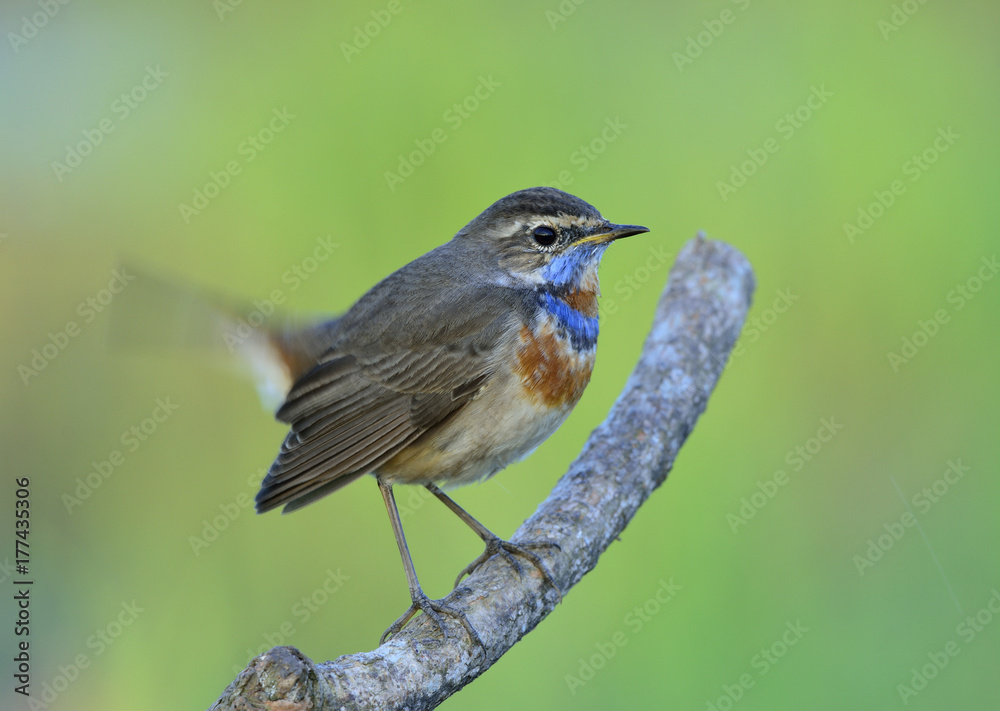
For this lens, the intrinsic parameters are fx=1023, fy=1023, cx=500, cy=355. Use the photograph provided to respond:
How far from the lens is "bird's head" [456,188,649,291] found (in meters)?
4.70

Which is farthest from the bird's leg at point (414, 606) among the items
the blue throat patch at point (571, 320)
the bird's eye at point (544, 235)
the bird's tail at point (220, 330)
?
the bird's eye at point (544, 235)

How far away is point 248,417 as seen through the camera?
6703 mm

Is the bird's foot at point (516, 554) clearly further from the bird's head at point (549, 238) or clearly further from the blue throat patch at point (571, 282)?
the bird's head at point (549, 238)

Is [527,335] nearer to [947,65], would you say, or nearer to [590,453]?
[590,453]

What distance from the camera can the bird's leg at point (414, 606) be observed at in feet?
12.1

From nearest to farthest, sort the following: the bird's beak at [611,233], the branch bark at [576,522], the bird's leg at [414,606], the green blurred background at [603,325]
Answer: the branch bark at [576,522] < the bird's leg at [414,606] < the bird's beak at [611,233] < the green blurred background at [603,325]

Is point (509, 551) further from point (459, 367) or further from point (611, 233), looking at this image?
point (611, 233)

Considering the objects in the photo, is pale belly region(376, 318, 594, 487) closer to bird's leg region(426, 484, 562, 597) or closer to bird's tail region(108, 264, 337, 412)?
bird's leg region(426, 484, 562, 597)

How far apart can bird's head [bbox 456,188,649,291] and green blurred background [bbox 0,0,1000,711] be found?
1.69m

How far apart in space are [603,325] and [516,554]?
10.1 feet

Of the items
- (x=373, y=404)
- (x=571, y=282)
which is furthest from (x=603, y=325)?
(x=373, y=404)

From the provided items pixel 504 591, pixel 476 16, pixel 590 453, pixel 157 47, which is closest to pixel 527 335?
pixel 590 453

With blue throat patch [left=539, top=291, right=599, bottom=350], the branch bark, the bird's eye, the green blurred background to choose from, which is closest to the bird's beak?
the bird's eye

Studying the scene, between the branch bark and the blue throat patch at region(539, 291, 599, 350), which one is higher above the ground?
the blue throat patch at region(539, 291, 599, 350)
